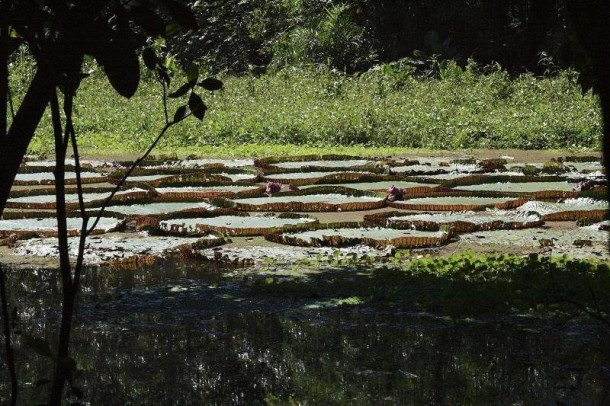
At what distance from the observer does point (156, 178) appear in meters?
9.73

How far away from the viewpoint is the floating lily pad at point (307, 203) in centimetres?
789

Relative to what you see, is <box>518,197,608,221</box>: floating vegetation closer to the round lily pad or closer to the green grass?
the round lily pad

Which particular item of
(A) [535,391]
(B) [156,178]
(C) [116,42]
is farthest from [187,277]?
(B) [156,178]

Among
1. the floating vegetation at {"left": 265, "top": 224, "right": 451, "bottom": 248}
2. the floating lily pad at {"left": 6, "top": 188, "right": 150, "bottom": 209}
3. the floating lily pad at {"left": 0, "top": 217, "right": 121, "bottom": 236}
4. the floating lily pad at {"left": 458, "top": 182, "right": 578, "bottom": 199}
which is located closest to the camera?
the floating vegetation at {"left": 265, "top": 224, "right": 451, "bottom": 248}

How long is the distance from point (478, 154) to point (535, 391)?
8.33m

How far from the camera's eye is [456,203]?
8.10m

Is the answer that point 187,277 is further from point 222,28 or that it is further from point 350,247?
point 222,28

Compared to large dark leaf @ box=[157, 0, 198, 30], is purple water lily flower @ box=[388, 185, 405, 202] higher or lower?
lower

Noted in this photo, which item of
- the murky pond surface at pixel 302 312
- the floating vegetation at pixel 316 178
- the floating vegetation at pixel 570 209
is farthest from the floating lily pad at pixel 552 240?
the floating vegetation at pixel 316 178

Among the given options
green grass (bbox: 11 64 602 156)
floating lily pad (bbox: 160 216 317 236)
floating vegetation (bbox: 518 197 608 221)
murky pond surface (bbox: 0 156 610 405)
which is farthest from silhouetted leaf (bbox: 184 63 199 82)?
green grass (bbox: 11 64 602 156)

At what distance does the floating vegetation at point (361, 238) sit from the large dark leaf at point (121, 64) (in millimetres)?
4553

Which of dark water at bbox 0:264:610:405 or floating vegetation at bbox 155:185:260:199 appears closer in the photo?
dark water at bbox 0:264:610:405

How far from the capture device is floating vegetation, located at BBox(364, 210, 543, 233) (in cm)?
680

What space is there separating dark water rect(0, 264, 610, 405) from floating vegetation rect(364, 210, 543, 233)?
2.18 meters
